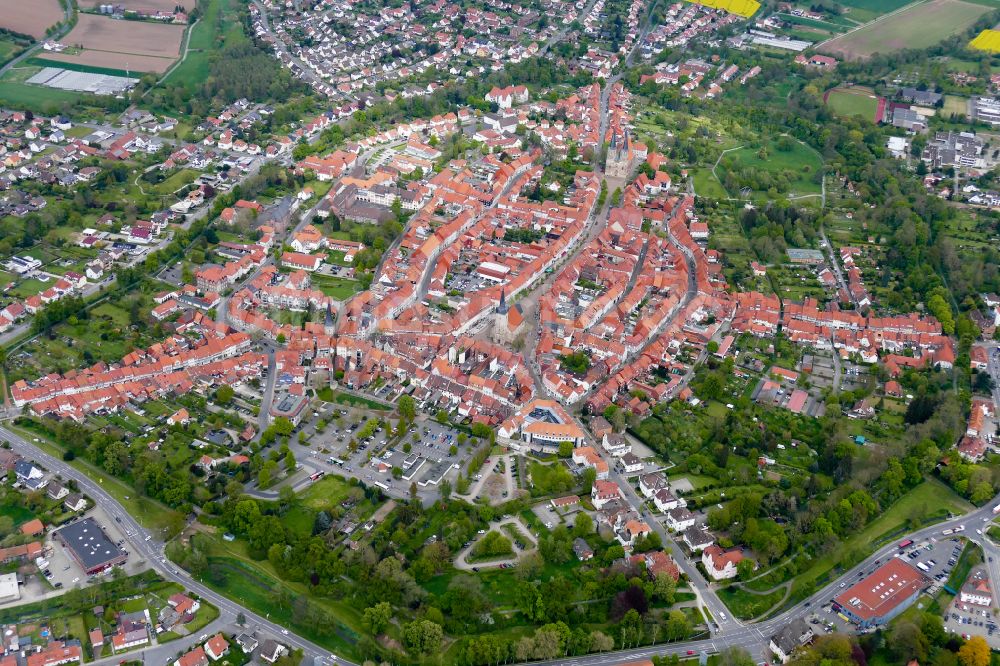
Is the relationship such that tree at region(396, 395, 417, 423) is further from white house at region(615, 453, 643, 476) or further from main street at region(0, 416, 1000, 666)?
main street at region(0, 416, 1000, 666)

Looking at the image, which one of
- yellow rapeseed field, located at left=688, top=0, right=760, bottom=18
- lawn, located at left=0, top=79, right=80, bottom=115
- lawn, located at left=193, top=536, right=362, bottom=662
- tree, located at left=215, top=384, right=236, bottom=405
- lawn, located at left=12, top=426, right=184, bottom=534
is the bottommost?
lawn, located at left=193, top=536, right=362, bottom=662

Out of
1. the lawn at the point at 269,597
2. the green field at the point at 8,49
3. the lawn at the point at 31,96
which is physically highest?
the green field at the point at 8,49

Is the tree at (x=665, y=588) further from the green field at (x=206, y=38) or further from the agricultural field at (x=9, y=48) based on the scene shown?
the agricultural field at (x=9, y=48)

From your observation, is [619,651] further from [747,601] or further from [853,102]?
[853,102]

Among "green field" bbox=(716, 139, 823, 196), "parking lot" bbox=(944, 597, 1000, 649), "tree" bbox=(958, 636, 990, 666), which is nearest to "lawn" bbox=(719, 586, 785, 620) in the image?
"parking lot" bbox=(944, 597, 1000, 649)

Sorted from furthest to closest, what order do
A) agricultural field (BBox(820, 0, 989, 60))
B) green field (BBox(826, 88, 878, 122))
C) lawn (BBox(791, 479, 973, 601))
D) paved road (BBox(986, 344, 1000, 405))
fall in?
agricultural field (BBox(820, 0, 989, 60)) < green field (BBox(826, 88, 878, 122)) < paved road (BBox(986, 344, 1000, 405)) < lawn (BBox(791, 479, 973, 601))

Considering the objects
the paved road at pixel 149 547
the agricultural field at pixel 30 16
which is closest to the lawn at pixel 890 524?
the paved road at pixel 149 547

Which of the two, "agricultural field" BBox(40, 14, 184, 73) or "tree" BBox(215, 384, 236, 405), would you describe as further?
"agricultural field" BBox(40, 14, 184, 73)
